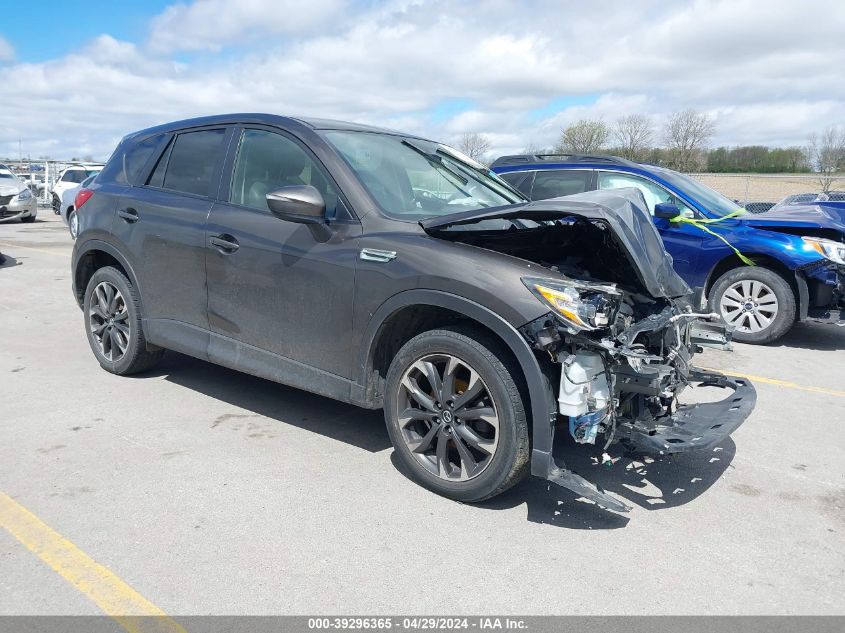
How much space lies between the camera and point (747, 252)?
741 cm

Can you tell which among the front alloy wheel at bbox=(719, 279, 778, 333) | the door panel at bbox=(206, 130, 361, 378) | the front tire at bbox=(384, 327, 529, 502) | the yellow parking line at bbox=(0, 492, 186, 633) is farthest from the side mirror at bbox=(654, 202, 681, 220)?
the yellow parking line at bbox=(0, 492, 186, 633)

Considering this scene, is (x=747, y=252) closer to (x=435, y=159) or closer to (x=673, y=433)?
(x=435, y=159)

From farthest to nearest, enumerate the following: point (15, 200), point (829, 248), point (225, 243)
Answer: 1. point (15, 200)
2. point (829, 248)
3. point (225, 243)

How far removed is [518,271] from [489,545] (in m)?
1.26

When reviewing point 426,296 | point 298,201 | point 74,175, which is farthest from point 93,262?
point 74,175

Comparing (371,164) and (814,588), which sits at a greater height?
(371,164)

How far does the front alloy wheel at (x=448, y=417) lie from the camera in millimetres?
3430

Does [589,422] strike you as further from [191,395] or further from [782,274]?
[782,274]

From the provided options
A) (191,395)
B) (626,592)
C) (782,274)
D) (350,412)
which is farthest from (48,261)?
(626,592)

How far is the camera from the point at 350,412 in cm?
489

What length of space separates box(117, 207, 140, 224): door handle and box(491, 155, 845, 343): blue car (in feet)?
15.8

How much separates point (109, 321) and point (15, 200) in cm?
1872

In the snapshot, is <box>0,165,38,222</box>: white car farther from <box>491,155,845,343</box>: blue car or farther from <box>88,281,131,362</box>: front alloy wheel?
<box>491,155,845,343</box>: blue car

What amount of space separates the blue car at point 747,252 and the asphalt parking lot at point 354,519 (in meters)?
2.34
